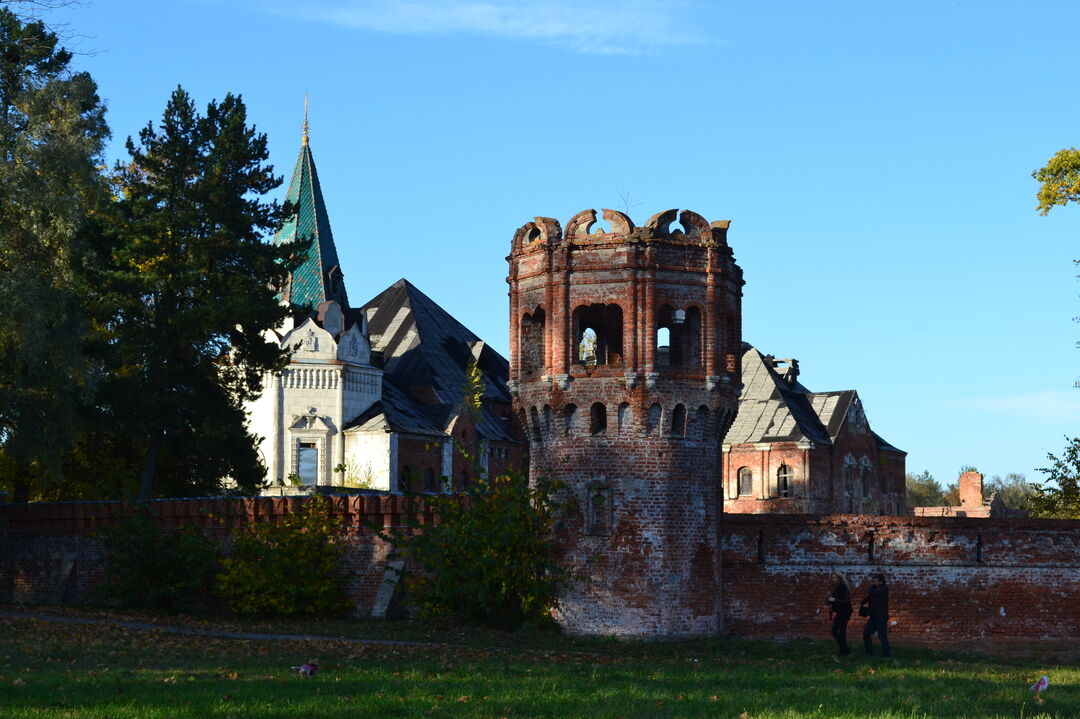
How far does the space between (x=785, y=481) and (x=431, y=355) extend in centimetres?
1803

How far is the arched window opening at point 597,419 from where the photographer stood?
28.1 metres

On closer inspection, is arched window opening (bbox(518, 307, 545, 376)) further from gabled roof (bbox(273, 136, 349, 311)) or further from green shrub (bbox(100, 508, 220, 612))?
gabled roof (bbox(273, 136, 349, 311))

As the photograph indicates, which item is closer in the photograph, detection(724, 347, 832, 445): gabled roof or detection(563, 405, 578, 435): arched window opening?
detection(563, 405, 578, 435): arched window opening

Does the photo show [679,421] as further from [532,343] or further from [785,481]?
[785,481]

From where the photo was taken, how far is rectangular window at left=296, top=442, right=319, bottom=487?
58.8 m

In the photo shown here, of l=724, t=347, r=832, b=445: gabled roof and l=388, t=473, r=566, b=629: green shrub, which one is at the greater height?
l=724, t=347, r=832, b=445: gabled roof

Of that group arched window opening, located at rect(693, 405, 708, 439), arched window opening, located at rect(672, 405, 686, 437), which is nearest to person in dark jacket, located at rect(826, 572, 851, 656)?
arched window opening, located at rect(693, 405, 708, 439)

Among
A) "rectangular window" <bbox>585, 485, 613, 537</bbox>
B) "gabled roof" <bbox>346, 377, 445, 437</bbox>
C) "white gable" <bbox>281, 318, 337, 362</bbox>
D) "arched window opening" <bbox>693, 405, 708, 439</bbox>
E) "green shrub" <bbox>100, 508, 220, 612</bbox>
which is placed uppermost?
"white gable" <bbox>281, 318, 337, 362</bbox>

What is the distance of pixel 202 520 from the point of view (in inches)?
1308

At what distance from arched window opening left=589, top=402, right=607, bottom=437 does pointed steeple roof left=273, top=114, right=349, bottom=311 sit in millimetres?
35438

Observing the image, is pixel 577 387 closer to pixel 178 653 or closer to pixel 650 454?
pixel 650 454

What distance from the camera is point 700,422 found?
92.9 feet

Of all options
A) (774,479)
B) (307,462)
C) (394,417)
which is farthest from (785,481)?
(307,462)

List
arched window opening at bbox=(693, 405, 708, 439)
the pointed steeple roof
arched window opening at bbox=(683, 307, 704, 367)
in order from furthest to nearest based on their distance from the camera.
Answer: the pointed steeple roof
arched window opening at bbox=(683, 307, 704, 367)
arched window opening at bbox=(693, 405, 708, 439)
